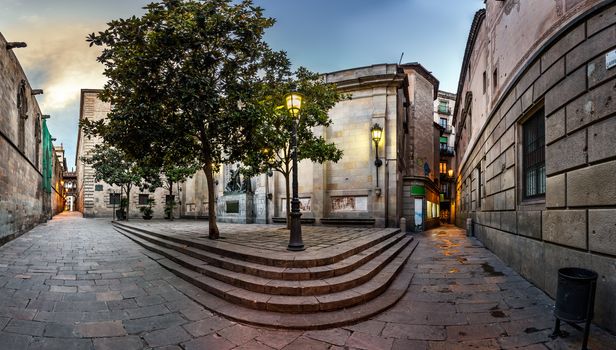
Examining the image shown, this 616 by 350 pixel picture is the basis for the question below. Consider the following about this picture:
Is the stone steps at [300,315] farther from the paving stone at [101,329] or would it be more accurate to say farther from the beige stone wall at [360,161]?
the beige stone wall at [360,161]

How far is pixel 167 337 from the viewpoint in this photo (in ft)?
12.9

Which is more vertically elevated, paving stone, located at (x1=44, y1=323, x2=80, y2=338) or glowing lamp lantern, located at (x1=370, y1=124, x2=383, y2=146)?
glowing lamp lantern, located at (x1=370, y1=124, x2=383, y2=146)

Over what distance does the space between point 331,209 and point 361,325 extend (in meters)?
12.8

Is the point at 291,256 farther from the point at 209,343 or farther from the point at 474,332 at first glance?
the point at 474,332

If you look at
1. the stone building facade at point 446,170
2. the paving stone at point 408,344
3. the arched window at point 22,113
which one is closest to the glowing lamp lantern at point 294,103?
the paving stone at point 408,344

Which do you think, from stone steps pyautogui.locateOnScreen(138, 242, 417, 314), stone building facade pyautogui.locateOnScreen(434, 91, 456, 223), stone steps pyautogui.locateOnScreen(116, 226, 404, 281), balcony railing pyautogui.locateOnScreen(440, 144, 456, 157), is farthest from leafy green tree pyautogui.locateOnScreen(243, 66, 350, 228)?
balcony railing pyautogui.locateOnScreen(440, 144, 456, 157)

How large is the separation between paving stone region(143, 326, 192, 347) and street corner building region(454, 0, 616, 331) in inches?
218

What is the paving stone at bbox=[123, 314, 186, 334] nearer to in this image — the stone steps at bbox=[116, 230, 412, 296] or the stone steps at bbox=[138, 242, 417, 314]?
the stone steps at bbox=[138, 242, 417, 314]

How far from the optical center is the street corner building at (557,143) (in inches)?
163

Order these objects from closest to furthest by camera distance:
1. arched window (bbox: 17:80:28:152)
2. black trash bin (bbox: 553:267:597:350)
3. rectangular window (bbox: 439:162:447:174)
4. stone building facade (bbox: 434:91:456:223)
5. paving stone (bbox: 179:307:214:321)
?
black trash bin (bbox: 553:267:597:350) < paving stone (bbox: 179:307:214:321) < arched window (bbox: 17:80:28:152) < stone building facade (bbox: 434:91:456:223) < rectangular window (bbox: 439:162:447:174)

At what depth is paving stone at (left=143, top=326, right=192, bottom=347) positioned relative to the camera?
3.80m

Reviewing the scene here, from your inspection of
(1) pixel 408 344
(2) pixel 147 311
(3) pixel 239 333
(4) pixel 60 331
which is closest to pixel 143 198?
(2) pixel 147 311

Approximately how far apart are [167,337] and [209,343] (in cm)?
60

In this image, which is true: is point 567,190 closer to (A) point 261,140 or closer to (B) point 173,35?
(A) point 261,140
